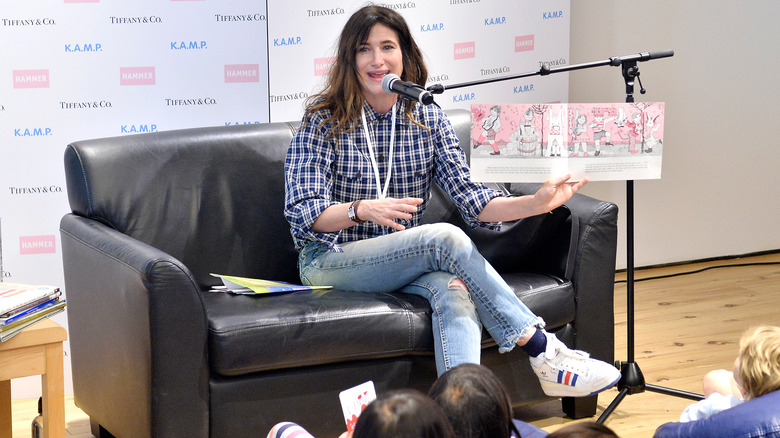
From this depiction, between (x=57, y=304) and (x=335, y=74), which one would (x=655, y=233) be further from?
(x=57, y=304)

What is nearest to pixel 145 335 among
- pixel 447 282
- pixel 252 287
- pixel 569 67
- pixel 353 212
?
pixel 252 287

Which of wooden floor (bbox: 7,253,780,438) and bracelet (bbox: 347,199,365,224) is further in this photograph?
wooden floor (bbox: 7,253,780,438)

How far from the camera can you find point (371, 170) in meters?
2.76

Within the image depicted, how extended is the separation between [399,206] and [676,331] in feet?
5.46

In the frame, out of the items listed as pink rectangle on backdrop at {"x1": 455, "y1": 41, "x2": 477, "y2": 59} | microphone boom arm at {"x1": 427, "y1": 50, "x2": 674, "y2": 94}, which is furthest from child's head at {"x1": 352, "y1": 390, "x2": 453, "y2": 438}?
pink rectangle on backdrop at {"x1": 455, "y1": 41, "x2": 477, "y2": 59}

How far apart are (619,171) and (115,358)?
57.6 inches

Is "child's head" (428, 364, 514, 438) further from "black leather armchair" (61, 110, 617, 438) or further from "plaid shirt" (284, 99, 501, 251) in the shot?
"plaid shirt" (284, 99, 501, 251)

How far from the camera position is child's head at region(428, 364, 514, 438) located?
4.24 feet

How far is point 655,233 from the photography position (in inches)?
179

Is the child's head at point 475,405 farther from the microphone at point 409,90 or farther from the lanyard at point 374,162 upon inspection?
the lanyard at point 374,162

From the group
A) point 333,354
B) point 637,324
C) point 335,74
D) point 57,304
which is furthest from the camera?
point 637,324

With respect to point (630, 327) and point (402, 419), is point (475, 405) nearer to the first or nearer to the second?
point (402, 419)

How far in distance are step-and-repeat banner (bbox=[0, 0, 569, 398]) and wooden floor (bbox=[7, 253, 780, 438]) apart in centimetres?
64

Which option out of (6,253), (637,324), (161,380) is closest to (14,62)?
(6,253)
